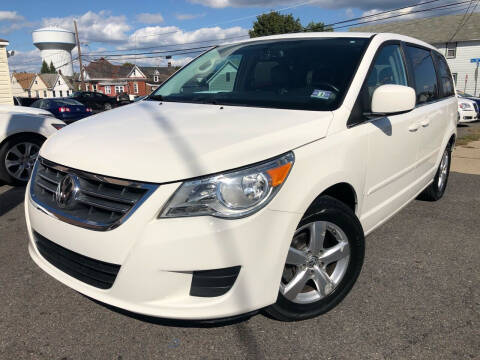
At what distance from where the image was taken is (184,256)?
1.81 m

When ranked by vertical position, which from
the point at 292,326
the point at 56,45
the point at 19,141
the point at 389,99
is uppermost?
the point at 56,45

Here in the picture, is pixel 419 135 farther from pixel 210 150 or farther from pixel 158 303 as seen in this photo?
pixel 158 303

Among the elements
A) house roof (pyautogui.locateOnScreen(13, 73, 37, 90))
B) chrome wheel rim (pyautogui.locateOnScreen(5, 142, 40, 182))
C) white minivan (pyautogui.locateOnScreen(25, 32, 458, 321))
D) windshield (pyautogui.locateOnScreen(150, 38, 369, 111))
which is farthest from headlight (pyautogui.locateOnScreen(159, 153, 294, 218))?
house roof (pyautogui.locateOnScreen(13, 73, 37, 90))

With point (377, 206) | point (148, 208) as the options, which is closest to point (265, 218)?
point (148, 208)

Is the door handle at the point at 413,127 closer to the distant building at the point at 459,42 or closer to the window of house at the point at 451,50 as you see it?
the distant building at the point at 459,42

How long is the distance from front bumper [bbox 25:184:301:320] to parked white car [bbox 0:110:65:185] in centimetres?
422

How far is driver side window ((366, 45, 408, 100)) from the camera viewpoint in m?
2.82

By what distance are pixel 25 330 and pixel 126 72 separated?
69.3m

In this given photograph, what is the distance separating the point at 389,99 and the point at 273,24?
1518 inches

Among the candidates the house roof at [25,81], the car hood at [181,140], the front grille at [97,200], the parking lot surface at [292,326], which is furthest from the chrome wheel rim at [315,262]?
the house roof at [25,81]

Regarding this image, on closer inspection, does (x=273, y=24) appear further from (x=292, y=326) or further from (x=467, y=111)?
(x=292, y=326)

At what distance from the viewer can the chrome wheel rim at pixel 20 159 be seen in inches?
217

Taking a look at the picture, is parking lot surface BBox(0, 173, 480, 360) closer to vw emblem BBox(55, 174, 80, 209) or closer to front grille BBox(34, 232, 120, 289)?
front grille BBox(34, 232, 120, 289)

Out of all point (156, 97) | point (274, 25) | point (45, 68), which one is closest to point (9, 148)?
point (156, 97)
